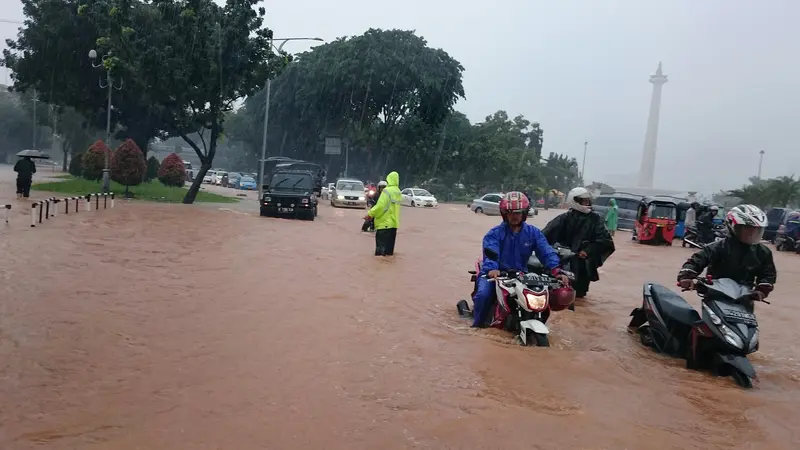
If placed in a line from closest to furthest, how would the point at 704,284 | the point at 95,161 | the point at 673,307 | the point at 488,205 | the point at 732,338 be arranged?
the point at 732,338
the point at 704,284
the point at 673,307
the point at 95,161
the point at 488,205

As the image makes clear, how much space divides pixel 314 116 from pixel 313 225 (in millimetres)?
33943

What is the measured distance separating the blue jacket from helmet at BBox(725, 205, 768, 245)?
1.68m

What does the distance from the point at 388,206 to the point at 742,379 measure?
790 cm

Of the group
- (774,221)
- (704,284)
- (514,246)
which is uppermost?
(774,221)

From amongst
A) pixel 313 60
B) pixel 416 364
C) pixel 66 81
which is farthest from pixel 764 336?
pixel 313 60

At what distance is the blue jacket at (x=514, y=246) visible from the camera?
22.9 ft

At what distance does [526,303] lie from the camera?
248 inches

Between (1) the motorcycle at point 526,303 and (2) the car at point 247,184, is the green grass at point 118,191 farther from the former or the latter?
(1) the motorcycle at point 526,303

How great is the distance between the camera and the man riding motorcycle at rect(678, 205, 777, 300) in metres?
6.01

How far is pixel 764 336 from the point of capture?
8.87 metres

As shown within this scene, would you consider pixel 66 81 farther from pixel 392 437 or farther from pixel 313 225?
pixel 392 437

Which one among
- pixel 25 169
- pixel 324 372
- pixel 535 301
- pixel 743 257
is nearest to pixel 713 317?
pixel 743 257

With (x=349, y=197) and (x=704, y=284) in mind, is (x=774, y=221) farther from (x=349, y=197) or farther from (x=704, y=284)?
(x=704, y=284)

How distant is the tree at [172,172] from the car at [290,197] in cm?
1177
